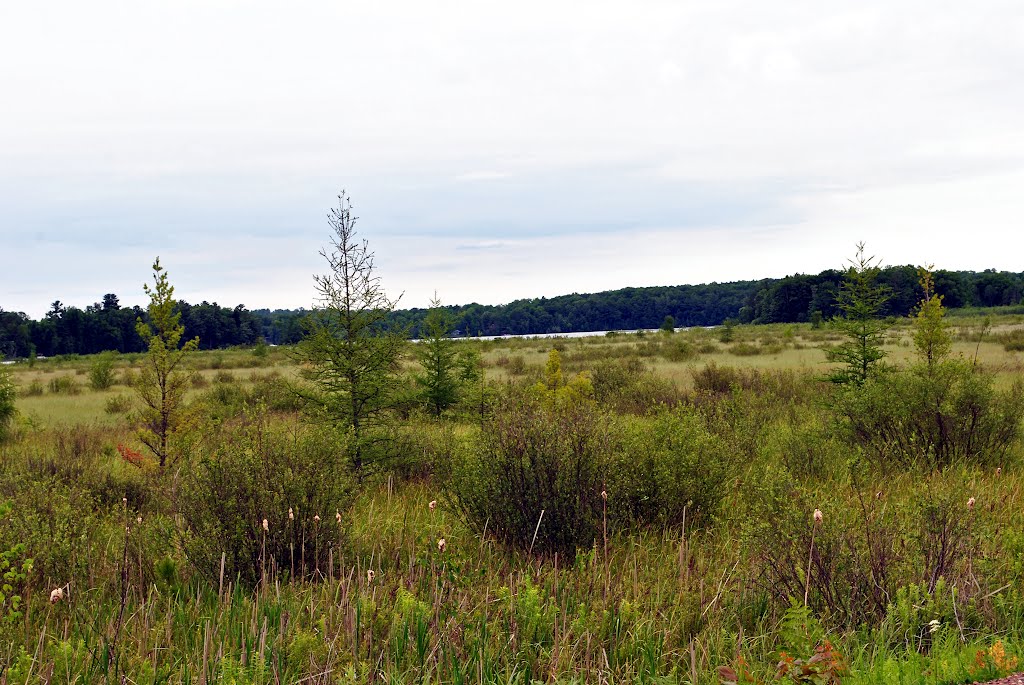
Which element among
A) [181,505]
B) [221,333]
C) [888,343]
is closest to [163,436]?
[181,505]

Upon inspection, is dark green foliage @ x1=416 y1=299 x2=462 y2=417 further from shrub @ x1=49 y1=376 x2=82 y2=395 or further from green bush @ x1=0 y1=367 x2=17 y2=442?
shrub @ x1=49 y1=376 x2=82 y2=395

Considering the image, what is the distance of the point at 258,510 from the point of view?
514 centimetres

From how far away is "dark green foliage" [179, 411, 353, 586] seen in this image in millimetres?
4965

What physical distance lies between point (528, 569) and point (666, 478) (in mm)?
1739

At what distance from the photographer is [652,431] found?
693cm

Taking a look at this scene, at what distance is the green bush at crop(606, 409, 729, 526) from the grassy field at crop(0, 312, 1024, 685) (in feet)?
Result: 0.07

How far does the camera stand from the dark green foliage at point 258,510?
4.96m

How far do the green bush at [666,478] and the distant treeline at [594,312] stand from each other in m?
67.3

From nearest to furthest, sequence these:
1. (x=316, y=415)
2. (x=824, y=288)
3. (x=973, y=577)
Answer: (x=973, y=577) → (x=316, y=415) → (x=824, y=288)

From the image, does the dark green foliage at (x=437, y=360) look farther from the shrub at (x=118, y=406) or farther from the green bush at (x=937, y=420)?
the shrub at (x=118, y=406)

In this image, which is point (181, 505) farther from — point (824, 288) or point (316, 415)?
point (824, 288)

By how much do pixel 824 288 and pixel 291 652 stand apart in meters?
97.9

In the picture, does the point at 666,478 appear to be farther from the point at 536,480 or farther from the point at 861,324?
the point at 861,324

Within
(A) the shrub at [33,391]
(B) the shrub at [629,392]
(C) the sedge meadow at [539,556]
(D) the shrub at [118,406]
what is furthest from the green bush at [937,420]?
(A) the shrub at [33,391]
